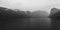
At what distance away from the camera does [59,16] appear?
3559 millimetres

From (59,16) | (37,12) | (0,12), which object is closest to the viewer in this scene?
(0,12)

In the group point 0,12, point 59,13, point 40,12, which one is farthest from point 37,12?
point 0,12

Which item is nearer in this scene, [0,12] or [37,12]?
[0,12]

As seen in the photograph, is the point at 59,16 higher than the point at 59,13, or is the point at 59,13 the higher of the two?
the point at 59,13

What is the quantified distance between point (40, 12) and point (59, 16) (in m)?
4.88

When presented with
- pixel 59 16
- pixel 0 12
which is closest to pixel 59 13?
pixel 59 16

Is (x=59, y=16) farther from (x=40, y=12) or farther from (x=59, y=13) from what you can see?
(x=40, y=12)

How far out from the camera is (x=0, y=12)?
271 centimetres

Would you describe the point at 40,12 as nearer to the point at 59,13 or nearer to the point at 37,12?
the point at 37,12

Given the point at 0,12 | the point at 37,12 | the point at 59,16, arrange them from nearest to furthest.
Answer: the point at 0,12, the point at 59,16, the point at 37,12

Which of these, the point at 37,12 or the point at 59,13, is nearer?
the point at 59,13

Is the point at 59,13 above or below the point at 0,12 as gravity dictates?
below

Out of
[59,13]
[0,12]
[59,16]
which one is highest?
[0,12]

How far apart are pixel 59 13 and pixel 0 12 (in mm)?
4607
